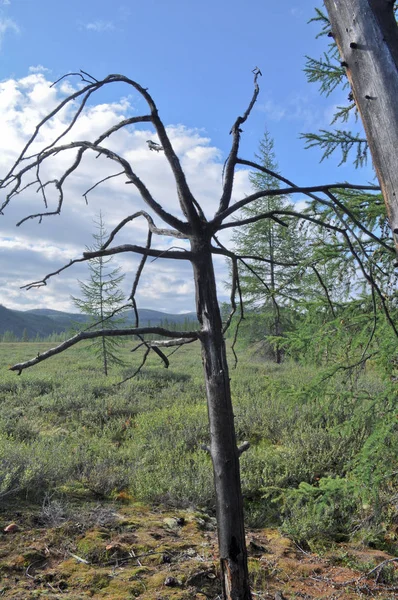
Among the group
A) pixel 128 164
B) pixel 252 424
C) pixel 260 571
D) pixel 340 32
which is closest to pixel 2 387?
pixel 252 424

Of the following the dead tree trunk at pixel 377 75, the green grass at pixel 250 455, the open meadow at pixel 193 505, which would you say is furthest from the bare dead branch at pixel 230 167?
the green grass at pixel 250 455

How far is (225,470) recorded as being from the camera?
2.43 metres

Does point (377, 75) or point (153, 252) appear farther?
point (153, 252)

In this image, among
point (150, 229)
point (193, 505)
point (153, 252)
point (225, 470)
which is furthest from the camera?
point (193, 505)

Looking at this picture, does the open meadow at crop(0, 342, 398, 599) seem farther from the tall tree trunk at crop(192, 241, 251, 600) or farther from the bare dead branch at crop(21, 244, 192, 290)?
the bare dead branch at crop(21, 244, 192, 290)

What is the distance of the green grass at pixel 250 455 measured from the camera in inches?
183

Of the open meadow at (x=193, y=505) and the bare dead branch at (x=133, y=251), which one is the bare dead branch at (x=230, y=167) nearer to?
the bare dead branch at (x=133, y=251)

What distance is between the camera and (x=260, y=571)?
3672 mm

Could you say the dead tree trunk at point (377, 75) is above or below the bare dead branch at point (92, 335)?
above

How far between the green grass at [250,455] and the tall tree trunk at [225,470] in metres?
2.18

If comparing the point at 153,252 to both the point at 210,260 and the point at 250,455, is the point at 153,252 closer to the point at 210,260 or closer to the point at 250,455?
the point at 210,260

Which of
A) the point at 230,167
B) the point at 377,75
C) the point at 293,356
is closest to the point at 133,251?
the point at 230,167

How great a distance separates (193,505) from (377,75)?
16.0ft

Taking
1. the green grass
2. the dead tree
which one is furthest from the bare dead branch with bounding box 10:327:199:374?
the green grass
